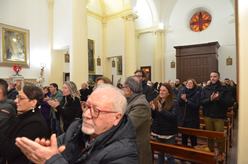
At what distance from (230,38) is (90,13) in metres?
10.7

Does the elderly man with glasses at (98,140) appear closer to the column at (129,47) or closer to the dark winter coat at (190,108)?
the dark winter coat at (190,108)

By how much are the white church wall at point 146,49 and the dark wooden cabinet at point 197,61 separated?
10.6 feet

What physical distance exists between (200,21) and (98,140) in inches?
635

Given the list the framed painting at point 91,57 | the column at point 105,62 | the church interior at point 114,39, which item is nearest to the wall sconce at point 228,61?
the church interior at point 114,39

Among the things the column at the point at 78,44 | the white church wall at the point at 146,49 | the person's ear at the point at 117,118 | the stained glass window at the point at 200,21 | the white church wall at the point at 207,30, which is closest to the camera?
the person's ear at the point at 117,118

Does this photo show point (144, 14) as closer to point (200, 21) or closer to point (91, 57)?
point (200, 21)

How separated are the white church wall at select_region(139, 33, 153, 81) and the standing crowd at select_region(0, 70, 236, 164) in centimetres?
1266

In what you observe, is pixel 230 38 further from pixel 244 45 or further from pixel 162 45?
pixel 244 45

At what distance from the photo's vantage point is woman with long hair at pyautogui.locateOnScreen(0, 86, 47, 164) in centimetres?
180

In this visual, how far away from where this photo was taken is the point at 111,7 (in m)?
13.7

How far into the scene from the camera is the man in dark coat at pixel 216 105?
388 centimetres

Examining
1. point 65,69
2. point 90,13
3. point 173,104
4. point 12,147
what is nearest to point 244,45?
point 173,104

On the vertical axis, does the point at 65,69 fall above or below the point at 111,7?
below

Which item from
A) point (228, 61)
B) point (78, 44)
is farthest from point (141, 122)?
point (228, 61)
